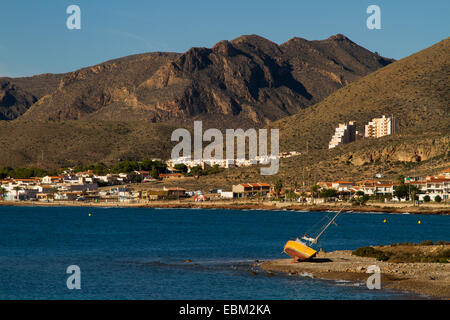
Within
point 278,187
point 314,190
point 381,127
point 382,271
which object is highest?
point 381,127

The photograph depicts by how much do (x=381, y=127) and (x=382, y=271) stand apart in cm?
14261

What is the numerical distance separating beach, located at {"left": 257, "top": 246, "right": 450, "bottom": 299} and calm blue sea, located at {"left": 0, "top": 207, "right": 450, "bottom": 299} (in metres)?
1.44

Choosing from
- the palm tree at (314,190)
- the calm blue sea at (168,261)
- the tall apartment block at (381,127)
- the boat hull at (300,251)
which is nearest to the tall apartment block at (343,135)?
the tall apartment block at (381,127)

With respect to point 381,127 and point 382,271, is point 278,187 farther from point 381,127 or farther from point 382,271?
point 382,271

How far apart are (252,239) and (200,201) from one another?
→ 9354cm

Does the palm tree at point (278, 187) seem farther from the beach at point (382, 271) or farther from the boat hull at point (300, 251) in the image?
the boat hull at point (300, 251)

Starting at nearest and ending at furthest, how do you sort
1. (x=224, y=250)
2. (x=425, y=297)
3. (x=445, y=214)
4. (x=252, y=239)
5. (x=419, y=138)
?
(x=425, y=297), (x=224, y=250), (x=252, y=239), (x=445, y=214), (x=419, y=138)

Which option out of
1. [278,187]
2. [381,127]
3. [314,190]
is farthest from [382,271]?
[381,127]

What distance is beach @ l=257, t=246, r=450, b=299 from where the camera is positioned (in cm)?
3812

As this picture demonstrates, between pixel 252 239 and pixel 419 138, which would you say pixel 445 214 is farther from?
pixel 252 239

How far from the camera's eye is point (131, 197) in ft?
637

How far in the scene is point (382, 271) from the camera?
4347 centimetres

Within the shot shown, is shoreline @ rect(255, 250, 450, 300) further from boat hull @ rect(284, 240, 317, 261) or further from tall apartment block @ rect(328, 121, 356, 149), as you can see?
tall apartment block @ rect(328, 121, 356, 149)
